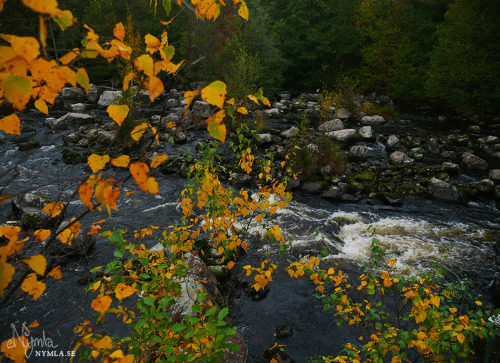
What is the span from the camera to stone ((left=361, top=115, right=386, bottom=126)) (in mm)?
13871

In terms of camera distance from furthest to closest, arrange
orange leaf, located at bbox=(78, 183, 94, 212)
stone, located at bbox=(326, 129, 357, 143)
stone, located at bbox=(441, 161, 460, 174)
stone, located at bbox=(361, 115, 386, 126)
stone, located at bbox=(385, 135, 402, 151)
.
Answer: stone, located at bbox=(361, 115, 386, 126) → stone, located at bbox=(326, 129, 357, 143) → stone, located at bbox=(385, 135, 402, 151) → stone, located at bbox=(441, 161, 460, 174) → orange leaf, located at bbox=(78, 183, 94, 212)

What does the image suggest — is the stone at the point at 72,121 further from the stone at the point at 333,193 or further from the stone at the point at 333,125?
the stone at the point at 333,193

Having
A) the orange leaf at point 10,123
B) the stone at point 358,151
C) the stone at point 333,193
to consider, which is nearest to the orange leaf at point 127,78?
the orange leaf at point 10,123

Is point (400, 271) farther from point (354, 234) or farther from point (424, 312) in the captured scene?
point (424, 312)

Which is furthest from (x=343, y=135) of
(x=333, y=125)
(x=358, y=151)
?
(x=358, y=151)

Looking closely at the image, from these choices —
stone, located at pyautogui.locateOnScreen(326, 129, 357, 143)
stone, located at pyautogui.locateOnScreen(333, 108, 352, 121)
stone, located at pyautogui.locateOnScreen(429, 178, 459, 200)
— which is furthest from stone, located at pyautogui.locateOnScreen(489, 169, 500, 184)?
stone, located at pyautogui.locateOnScreen(333, 108, 352, 121)

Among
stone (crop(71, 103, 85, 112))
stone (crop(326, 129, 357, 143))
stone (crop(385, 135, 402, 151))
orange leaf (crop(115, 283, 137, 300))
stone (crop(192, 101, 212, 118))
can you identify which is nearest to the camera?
orange leaf (crop(115, 283, 137, 300))

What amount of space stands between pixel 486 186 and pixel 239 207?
6.96m

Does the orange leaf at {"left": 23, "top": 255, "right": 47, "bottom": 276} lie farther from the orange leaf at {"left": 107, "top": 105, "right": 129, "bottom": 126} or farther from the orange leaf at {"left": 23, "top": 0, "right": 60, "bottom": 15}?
the orange leaf at {"left": 23, "top": 0, "right": 60, "bottom": 15}

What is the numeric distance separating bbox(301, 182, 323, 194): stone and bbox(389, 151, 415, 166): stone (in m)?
3.20

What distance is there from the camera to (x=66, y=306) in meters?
4.18

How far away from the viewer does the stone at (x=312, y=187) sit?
7.81 meters

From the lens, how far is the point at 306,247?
573 centimetres

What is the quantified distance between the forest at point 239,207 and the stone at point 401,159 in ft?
0.21
